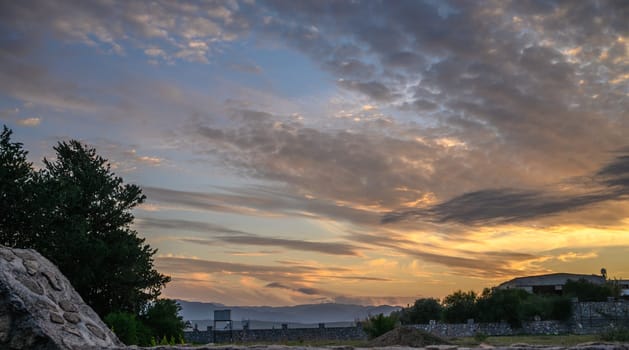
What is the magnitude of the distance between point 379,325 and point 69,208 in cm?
1292

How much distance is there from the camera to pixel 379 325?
22047 mm

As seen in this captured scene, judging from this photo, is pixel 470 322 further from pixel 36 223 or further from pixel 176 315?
pixel 36 223

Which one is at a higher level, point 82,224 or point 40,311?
point 82,224

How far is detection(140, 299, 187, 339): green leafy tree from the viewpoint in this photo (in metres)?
23.0

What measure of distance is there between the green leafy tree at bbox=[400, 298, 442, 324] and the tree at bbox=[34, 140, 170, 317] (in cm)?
2288

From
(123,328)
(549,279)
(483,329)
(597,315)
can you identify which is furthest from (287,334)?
(549,279)

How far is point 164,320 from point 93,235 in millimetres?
5104

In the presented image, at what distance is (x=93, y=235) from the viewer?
2556 centimetres

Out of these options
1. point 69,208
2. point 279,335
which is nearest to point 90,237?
point 69,208

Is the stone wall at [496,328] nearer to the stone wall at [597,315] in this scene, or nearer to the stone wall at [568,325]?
the stone wall at [568,325]

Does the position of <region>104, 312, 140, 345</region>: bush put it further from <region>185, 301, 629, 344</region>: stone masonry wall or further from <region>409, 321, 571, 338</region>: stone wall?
<region>409, 321, 571, 338</region>: stone wall

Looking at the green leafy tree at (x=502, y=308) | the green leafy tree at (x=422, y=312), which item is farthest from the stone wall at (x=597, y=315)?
the green leafy tree at (x=422, y=312)

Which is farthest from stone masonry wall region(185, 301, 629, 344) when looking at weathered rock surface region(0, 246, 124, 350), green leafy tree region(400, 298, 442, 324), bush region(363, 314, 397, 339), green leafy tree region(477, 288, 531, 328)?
weathered rock surface region(0, 246, 124, 350)

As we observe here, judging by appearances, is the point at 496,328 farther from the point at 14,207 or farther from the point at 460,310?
the point at 14,207
